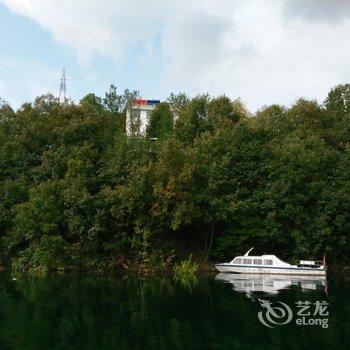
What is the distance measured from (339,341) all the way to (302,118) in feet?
163

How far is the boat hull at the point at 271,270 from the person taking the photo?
44.9 metres

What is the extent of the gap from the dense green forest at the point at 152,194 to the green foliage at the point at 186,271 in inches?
77.4

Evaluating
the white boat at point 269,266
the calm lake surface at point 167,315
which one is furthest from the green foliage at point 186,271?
the calm lake surface at point 167,315

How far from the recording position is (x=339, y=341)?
1905cm

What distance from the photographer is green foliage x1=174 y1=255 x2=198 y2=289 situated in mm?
42350

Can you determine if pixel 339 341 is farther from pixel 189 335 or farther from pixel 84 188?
pixel 84 188

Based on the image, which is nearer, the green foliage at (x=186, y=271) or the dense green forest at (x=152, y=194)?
the green foliage at (x=186, y=271)

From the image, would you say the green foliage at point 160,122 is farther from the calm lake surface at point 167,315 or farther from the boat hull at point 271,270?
the calm lake surface at point 167,315

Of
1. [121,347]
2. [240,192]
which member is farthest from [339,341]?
[240,192]

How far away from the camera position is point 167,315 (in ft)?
79.6

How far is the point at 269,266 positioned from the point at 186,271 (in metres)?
7.12
